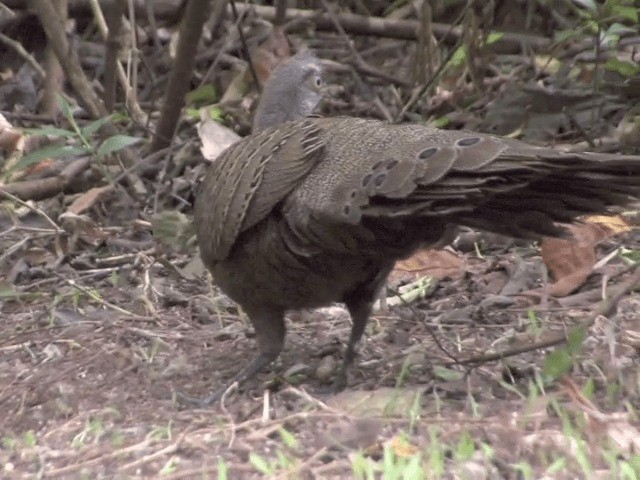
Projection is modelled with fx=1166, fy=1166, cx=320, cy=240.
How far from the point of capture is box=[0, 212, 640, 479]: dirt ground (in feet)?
8.64

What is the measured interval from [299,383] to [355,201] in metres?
0.84

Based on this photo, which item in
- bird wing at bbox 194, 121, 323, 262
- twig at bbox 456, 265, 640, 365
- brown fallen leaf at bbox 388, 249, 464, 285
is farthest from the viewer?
brown fallen leaf at bbox 388, 249, 464, 285

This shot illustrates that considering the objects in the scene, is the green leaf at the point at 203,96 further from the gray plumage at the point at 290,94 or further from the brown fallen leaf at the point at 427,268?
the gray plumage at the point at 290,94

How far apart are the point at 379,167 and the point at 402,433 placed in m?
0.71

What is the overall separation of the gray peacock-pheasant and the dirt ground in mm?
292

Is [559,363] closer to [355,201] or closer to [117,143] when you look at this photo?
[355,201]

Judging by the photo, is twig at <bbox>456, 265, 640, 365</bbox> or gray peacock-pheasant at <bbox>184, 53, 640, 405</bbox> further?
twig at <bbox>456, 265, 640, 365</bbox>

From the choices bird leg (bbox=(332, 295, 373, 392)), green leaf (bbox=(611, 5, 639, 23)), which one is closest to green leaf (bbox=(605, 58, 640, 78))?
green leaf (bbox=(611, 5, 639, 23))

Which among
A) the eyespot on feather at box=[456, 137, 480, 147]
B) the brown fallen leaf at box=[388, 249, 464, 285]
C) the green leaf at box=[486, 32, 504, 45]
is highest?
the eyespot on feather at box=[456, 137, 480, 147]

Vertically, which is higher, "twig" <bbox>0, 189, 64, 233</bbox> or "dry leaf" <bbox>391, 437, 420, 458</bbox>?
"dry leaf" <bbox>391, 437, 420, 458</bbox>

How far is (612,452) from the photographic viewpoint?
8.18ft

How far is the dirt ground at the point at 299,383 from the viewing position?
2.63 metres

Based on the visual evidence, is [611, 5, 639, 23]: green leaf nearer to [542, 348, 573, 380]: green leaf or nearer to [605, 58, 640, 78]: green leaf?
[605, 58, 640, 78]: green leaf

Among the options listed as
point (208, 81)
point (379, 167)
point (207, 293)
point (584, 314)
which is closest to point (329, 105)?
point (208, 81)
